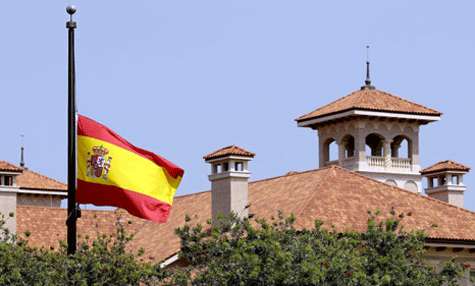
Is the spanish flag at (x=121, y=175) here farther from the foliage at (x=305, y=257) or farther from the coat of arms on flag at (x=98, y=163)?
the foliage at (x=305, y=257)

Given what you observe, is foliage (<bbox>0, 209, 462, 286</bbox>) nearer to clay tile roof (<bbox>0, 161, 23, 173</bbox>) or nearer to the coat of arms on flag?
the coat of arms on flag

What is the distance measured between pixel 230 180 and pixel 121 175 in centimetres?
2072

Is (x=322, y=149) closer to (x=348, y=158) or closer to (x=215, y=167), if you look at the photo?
(x=348, y=158)

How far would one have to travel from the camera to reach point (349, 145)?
80.0 meters

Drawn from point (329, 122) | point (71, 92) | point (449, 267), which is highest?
point (329, 122)

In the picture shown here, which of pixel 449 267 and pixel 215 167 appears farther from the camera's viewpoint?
pixel 215 167

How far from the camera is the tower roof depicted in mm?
77250

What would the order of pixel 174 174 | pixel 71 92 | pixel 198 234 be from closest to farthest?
pixel 71 92
pixel 174 174
pixel 198 234

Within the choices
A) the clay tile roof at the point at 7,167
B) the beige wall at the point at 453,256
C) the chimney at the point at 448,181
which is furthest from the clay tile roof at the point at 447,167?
the clay tile roof at the point at 7,167

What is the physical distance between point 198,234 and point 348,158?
43.1 m

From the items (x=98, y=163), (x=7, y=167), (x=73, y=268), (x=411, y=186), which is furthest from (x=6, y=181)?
(x=411, y=186)

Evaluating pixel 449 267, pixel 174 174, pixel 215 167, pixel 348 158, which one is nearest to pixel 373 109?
pixel 348 158

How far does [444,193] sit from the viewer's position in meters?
58.0

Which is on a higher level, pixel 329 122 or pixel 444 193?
pixel 329 122
